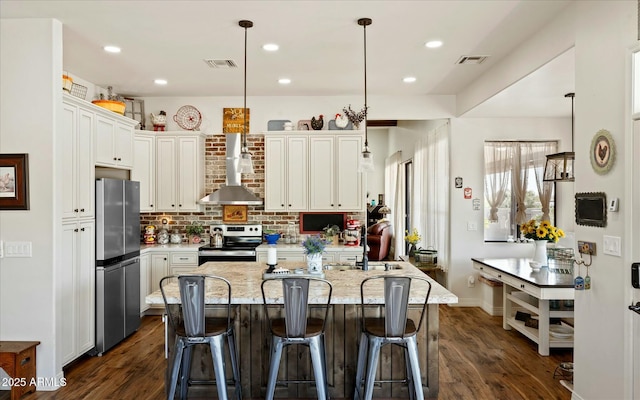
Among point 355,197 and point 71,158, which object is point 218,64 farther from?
point 355,197

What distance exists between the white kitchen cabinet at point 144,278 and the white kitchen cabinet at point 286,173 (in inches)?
64.5

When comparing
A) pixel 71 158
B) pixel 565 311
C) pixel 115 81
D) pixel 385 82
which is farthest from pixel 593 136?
pixel 115 81

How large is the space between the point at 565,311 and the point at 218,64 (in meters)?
4.27

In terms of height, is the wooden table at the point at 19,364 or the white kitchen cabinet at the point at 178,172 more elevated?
the white kitchen cabinet at the point at 178,172

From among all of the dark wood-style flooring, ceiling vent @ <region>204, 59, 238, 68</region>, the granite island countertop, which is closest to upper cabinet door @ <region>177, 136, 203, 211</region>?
ceiling vent @ <region>204, 59, 238, 68</region>

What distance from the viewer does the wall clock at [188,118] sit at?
5902mm

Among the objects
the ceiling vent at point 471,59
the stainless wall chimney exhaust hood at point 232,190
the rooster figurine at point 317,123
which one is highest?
the ceiling vent at point 471,59

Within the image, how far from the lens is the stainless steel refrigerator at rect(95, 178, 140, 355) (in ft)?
13.2

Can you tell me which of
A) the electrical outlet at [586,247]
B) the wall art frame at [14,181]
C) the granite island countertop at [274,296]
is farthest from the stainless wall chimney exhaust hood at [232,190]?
the electrical outlet at [586,247]

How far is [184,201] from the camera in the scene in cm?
568

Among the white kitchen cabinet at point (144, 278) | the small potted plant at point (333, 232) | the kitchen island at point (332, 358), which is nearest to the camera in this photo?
the kitchen island at point (332, 358)

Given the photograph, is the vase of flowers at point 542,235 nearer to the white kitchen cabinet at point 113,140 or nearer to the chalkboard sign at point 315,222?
the chalkboard sign at point 315,222

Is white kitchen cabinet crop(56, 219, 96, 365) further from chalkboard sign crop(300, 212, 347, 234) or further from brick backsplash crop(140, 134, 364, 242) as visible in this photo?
chalkboard sign crop(300, 212, 347, 234)

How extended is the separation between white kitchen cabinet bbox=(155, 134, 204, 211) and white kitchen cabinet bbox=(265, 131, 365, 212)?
0.99 m
